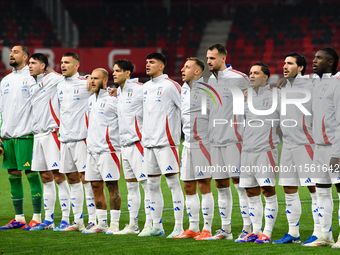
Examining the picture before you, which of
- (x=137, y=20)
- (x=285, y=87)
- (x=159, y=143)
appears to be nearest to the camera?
(x=285, y=87)

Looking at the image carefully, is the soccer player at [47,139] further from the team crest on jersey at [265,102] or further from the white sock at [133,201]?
the team crest on jersey at [265,102]

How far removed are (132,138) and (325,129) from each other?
243cm

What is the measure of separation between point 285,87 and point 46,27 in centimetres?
2090

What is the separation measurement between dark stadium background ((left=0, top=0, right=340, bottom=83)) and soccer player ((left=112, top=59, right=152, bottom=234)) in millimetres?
14631

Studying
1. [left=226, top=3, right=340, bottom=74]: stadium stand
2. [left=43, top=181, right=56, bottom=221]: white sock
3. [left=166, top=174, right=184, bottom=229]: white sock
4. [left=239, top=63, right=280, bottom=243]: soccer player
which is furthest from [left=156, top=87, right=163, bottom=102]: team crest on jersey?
[left=226, top=3, right=340, bottom=74]: stadium stand

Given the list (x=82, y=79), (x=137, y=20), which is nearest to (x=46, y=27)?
(x=137, y=20)

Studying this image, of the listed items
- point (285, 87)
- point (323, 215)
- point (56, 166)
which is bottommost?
point (323, 215)

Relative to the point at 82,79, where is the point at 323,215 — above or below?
Result: below

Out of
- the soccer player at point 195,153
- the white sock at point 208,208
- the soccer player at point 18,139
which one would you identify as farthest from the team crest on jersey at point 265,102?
the soccer player at point 18,139

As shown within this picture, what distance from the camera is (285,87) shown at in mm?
5988

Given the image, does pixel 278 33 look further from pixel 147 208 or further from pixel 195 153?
pixel 195 153

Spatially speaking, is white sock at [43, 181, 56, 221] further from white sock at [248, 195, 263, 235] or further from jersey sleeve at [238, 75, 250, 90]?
jersey sleeve at [238, 75, 250, 90]

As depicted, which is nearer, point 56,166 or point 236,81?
point 236,81

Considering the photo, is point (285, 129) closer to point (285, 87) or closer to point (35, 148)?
point (285, 87)
